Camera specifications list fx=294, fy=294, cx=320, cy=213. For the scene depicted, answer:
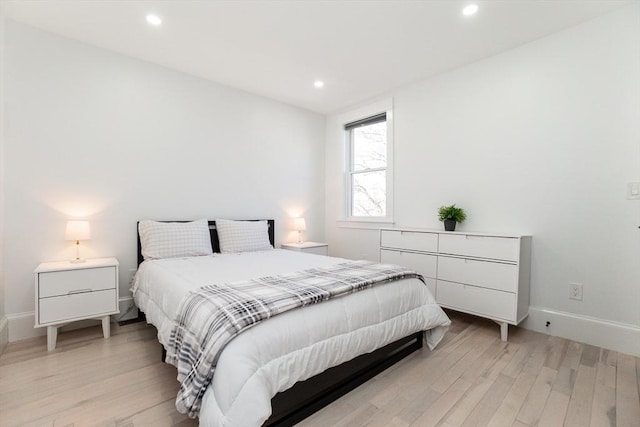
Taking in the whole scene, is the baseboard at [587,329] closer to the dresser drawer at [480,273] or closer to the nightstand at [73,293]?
the dresser drawer at [480,273]

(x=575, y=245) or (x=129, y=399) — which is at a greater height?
(x=575, y=245)

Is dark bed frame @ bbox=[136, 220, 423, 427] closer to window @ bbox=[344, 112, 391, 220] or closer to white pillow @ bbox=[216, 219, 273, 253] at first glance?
white pillow @ bbox=[216, 219, 273, 253]

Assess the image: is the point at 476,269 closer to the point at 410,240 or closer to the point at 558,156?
the point at 410,240

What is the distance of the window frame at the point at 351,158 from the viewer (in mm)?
3688

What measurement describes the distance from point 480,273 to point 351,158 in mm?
2432

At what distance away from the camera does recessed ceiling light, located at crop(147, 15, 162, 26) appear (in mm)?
2279

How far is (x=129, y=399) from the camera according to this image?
1.60 metres

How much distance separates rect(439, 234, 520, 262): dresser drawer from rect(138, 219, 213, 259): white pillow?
2.34 meters

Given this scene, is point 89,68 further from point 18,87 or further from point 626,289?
point 626,289

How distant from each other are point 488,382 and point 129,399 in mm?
2075

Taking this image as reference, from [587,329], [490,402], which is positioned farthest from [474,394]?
[587,329]

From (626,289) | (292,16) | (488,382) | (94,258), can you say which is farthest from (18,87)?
(626,289)

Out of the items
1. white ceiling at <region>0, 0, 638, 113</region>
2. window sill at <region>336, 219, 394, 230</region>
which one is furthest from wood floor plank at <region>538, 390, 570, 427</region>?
white ceiling at <region>0, 0, 638, 113</region>

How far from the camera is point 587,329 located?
233cm
